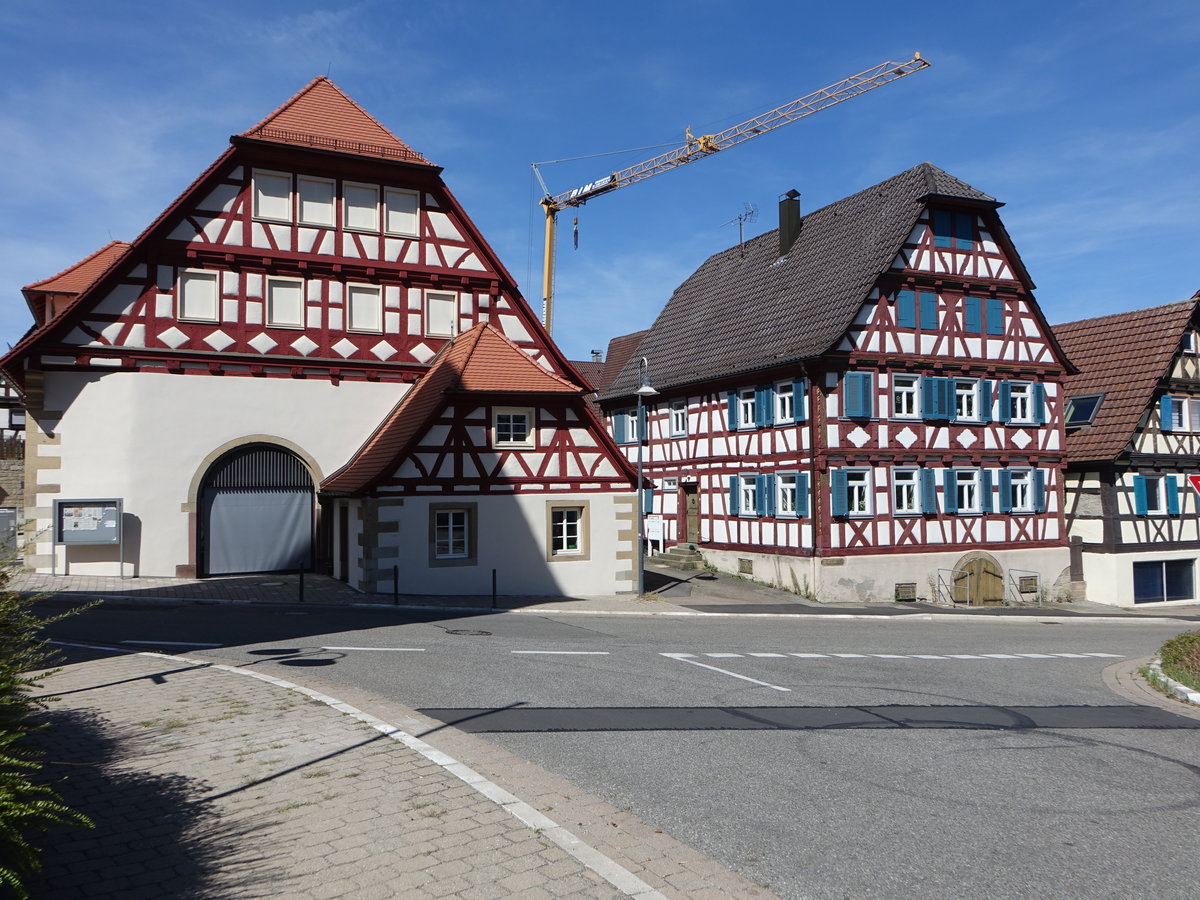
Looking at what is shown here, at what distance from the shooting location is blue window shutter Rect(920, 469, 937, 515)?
27.5 meters

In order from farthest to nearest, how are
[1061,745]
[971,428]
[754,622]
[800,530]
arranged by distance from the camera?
[971,428], [800,530], [754,622], [1061,745]

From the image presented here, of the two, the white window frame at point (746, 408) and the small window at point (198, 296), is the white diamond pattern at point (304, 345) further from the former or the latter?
the white window frame at point (746, 408)

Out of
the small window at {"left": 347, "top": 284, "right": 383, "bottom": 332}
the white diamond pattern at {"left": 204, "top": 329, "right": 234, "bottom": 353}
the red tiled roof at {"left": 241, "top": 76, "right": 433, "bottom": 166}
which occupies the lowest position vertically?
the white diamond pattern at {"left": 204, "top": 329, "right": 234, "bottom": 353}

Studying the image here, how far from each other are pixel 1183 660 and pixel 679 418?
2015cm

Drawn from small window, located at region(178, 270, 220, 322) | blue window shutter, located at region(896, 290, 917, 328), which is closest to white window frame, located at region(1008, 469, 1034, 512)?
blue window shutter, located at region(896, 290, 917, 328)

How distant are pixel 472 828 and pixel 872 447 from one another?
22.3 m

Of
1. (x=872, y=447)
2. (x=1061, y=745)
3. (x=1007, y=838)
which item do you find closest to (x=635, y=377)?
(x=872, y=447)

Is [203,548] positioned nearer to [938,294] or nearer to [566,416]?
[566,416]

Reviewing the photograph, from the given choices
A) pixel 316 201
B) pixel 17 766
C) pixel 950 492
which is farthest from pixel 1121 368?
pixel 17 766

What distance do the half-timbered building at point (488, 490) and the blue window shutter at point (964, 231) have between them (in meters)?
12.2

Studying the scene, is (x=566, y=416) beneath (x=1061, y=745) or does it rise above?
above

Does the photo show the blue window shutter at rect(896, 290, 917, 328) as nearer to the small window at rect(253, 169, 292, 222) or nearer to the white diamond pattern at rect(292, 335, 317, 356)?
the white diamond pattern at rect(292, 335, 317, 356)

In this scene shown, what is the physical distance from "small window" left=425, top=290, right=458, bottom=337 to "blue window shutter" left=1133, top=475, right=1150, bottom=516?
22.3 meters

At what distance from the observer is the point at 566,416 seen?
23.6m
